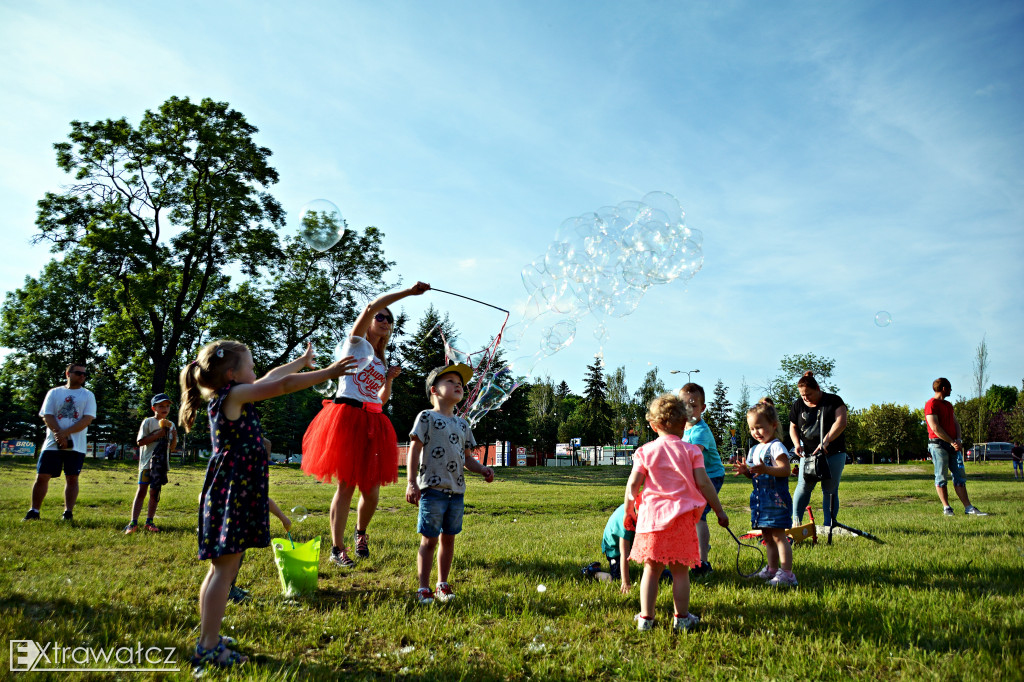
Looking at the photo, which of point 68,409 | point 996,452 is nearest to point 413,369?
A: point 68,409

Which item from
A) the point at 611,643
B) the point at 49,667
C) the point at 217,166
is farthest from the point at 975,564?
the point at 217,166

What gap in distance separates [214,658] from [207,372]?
1.46m

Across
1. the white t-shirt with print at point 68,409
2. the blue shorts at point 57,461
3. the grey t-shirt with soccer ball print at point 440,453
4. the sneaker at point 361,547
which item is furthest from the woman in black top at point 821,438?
the blue shorts at point 57,461

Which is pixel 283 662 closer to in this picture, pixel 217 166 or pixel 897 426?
pixel 217 166

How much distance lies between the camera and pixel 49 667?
2.84 meters

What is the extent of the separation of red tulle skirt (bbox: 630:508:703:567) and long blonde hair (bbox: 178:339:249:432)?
262cm

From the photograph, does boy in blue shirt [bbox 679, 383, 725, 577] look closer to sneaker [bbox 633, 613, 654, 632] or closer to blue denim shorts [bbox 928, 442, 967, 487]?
sneaker [bbox 633, 613, 654, 632]

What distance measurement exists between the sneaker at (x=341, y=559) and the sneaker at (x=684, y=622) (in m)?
2.81

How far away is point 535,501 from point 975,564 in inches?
379

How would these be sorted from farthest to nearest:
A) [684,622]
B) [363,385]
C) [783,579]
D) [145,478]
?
[145,478], [363,385], [783,579], [684,622]

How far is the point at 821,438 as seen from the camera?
277 inches

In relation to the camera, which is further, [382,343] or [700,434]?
[382,343]

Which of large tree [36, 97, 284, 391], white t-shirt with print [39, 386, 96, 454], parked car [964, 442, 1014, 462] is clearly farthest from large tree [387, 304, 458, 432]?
parked car [964, 442, 1014, 462]

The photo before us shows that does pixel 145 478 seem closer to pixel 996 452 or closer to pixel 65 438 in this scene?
pixel 65 438
